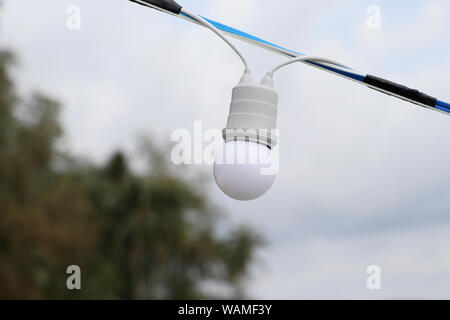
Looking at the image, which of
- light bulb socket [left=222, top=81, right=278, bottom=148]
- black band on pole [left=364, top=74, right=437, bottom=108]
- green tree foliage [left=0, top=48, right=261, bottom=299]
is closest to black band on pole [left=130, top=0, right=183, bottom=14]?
light bulb socket [left=222, top=81, right=278, bottom=148]

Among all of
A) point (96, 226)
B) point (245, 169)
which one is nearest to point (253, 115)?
point (245, 169)

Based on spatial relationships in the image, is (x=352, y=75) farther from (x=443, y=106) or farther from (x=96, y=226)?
(x=96, y=226)

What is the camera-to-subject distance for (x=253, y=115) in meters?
0.51

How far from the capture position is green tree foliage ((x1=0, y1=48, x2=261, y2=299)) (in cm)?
525

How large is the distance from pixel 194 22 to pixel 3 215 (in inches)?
204

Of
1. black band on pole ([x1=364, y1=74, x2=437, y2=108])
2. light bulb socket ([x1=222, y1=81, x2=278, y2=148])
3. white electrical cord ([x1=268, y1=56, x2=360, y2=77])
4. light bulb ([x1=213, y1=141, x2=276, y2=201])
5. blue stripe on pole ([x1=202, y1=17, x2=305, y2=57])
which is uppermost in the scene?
blue stripe on pole ([x1=202, y1=17, x2=305, y2=57])

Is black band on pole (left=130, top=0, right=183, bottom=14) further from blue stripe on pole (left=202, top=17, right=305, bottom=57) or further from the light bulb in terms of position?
the light bulb

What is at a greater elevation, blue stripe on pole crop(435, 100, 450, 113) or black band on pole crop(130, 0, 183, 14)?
black band on pole crop(130, 0, 183, 14)

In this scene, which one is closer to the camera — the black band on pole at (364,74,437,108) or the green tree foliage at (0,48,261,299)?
the black band on pole at (364,74,437,108)

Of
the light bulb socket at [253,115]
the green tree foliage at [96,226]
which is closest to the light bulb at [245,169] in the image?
the light bulb socket at [253,115]

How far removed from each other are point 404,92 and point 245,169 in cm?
20

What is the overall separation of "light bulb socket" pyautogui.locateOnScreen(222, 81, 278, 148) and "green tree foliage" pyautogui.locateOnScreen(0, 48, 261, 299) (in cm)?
479
